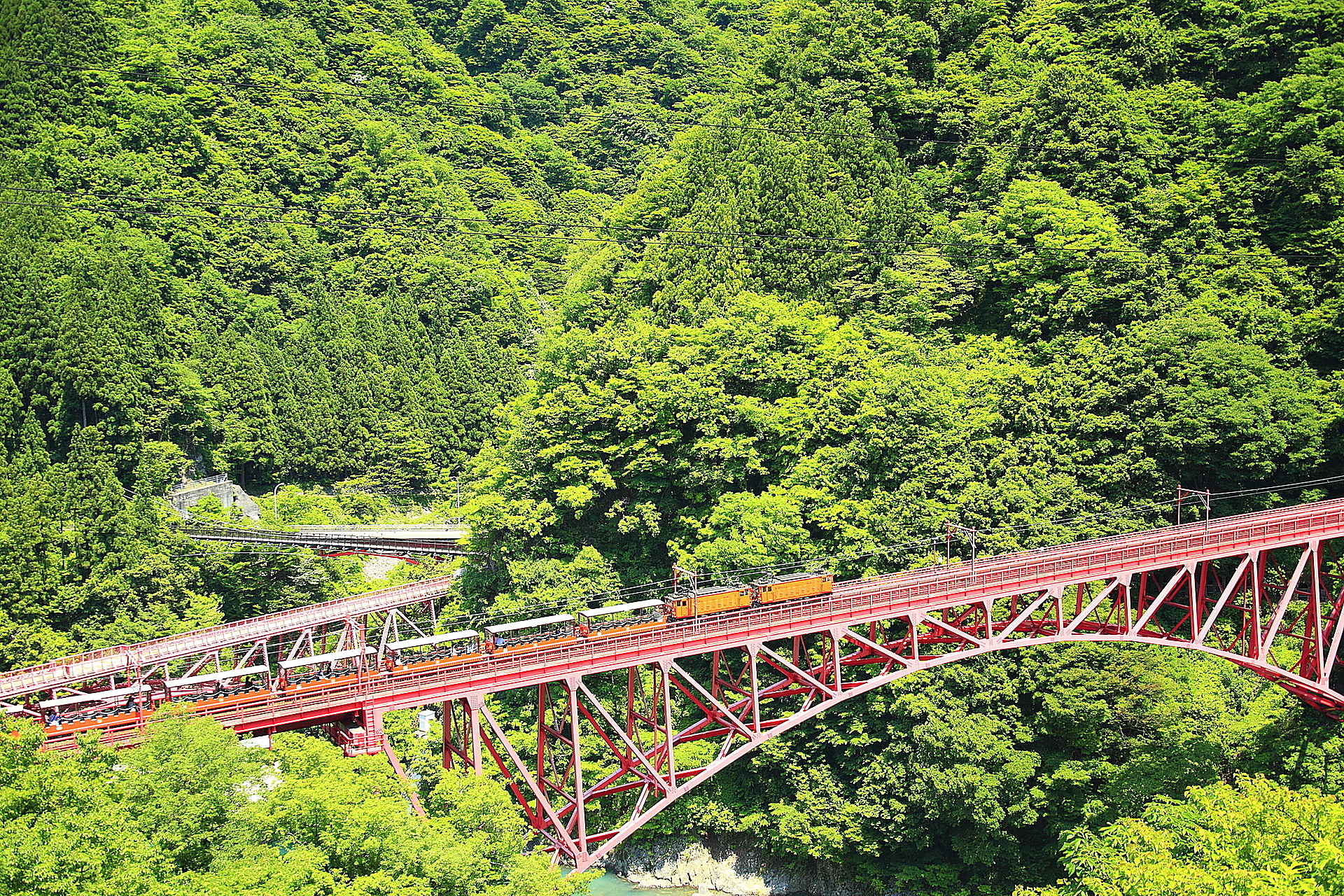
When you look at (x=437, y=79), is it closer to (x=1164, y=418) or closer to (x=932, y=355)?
(x=932, y=355)

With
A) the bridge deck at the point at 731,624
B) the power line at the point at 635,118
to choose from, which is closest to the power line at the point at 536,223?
the power line at the point at 635,118

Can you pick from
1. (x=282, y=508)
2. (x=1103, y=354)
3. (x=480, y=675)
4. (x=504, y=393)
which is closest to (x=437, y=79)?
(x=504, y=393)

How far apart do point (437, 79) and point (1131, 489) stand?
3664 inches

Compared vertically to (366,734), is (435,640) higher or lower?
higher

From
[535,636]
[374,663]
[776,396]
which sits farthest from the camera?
[776,396]

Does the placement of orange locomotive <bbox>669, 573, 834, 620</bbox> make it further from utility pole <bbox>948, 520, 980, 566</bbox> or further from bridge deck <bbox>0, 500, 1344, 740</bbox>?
utility pole <bbox>948, 520, 980, 566</bbox>

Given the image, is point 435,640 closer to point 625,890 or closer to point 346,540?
point 625,890

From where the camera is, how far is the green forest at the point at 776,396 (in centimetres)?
3325

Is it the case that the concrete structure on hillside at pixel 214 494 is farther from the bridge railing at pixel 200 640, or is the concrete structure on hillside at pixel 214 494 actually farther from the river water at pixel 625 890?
the river water at pixel 625 890

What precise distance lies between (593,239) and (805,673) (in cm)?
4904

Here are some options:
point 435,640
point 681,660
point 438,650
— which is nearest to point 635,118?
point 681,660

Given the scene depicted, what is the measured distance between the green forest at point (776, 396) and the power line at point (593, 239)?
0.32m

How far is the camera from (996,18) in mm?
77000

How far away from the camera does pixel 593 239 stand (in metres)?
83.8
